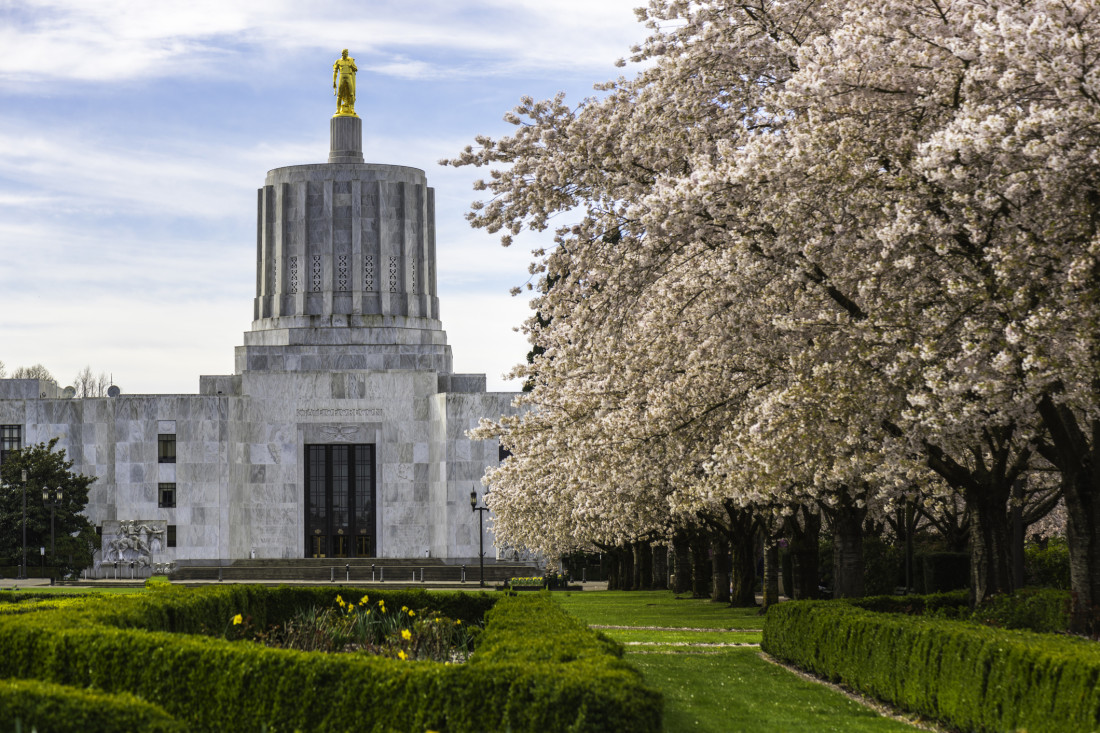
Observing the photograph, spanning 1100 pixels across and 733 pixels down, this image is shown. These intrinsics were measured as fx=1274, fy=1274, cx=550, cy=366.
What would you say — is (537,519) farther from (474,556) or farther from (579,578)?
(579,578)

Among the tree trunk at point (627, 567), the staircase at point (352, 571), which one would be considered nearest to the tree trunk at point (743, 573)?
the tree trunk at point (627, 567)

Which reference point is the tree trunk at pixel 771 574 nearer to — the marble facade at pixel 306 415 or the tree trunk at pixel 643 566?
the tree trunk at pixel 643 566

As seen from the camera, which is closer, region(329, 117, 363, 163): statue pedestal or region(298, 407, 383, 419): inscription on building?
region(298, 407, 383, 419): inscription on building

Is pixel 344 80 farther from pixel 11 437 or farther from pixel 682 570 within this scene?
pixel 682 570

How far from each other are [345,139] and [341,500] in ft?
74.2

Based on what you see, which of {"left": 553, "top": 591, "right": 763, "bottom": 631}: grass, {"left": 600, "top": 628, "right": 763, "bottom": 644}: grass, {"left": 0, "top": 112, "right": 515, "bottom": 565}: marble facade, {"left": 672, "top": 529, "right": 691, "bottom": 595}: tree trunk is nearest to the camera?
{"left": 600, "top": 628, "right": 763, "bottom": 644}: grass

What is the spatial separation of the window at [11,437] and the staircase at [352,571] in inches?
550

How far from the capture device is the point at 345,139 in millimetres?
80062

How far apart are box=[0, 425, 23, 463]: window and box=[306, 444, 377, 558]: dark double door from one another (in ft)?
56.2

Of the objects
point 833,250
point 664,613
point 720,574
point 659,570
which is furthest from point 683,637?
point 659,570

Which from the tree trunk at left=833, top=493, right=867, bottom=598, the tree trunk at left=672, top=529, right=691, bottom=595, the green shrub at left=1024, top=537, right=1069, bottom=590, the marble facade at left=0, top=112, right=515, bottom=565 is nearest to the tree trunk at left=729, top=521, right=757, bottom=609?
the green shrub at left=1024, top=537, right=1069, bottom=590

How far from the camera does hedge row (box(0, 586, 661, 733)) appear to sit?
9.20 meters

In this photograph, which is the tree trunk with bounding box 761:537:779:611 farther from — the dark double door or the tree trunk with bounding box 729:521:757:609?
the dark double door

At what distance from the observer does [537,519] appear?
45.8m
